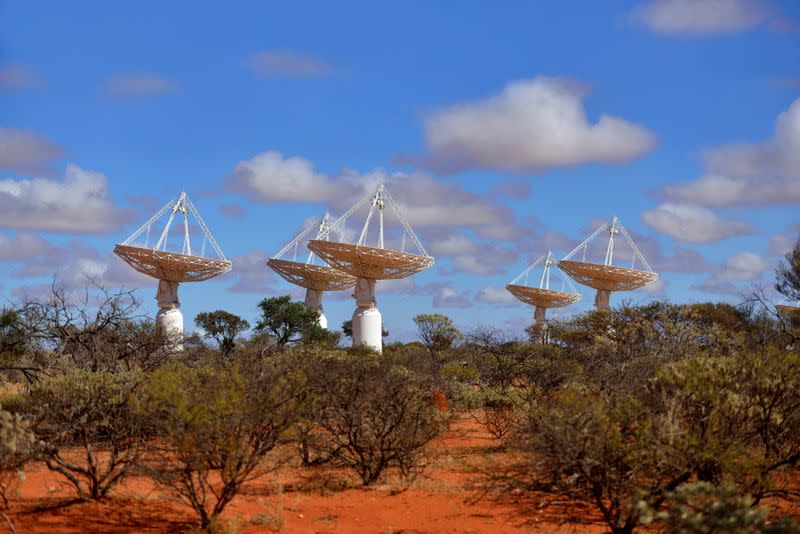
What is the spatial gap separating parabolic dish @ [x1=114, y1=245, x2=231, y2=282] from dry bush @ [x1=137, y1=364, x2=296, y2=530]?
42783 mm

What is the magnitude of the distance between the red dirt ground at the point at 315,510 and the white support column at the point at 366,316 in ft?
120

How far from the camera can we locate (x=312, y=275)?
216 feet

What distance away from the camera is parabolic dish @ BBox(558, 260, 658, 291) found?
58688 mm

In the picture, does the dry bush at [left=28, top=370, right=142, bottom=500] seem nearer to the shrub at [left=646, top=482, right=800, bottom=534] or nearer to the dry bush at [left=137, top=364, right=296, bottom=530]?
the dry bush at [left=137, top=364, right=296, bottom=530]

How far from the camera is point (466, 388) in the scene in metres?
30.5

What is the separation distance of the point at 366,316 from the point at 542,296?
18.8 metres

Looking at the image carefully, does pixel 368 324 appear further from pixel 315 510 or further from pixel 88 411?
pixel 315 510

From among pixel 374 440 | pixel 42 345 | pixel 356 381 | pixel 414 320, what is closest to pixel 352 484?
pixel 374 440

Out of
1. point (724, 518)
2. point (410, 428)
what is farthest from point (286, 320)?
point (724, 518)

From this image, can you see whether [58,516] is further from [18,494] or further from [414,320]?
[414,320]

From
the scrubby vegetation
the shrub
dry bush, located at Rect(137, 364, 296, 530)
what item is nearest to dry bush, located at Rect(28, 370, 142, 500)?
the scrubby vegetation

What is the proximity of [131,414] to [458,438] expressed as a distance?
38.7 ft

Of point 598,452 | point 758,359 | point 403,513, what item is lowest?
point 403,513

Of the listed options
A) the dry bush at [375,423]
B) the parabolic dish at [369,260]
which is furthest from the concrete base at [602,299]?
the dry bush at [375,423]
